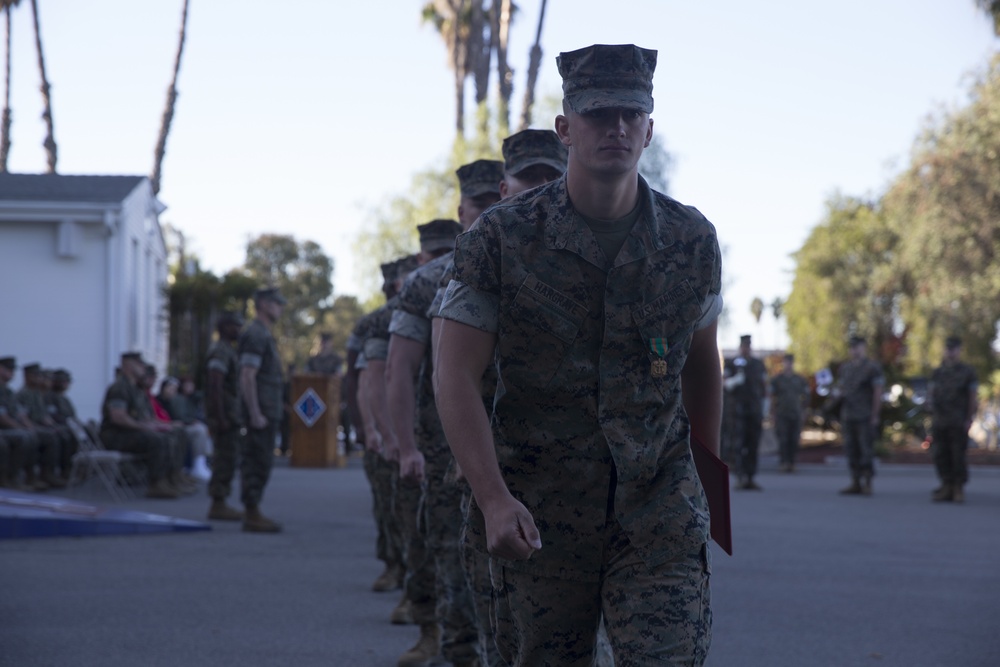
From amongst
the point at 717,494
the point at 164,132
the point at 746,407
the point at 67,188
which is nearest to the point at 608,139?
the point at 717,494

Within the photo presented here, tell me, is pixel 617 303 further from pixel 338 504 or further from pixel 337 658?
pixel 338 504

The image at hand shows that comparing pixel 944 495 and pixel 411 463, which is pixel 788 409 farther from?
pixel 411 463

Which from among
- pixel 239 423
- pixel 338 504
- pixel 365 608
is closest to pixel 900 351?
pixel 338 504


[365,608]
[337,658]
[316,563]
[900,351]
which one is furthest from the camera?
[900,351]

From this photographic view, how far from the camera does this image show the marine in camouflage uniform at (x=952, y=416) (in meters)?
17.9

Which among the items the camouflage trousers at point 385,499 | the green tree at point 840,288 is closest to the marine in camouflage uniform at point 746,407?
the camouflage trousers at point 385,499

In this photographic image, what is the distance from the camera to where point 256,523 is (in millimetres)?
12766

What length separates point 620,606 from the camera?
333 centimetres

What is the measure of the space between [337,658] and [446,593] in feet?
3.97

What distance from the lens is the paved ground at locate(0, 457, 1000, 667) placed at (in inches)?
271

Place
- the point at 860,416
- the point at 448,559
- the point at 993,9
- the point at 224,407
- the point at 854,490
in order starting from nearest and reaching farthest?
the point at 448,559, the point at 224,407, the point at 860,416, the point at 854,490, the point at 993,9

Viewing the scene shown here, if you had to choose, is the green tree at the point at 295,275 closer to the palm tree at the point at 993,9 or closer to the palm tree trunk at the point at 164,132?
Result: the palm tree trunk at the point at 164,132

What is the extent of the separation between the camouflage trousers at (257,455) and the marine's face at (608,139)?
924 centimetres

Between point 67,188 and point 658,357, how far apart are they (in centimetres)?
2568
